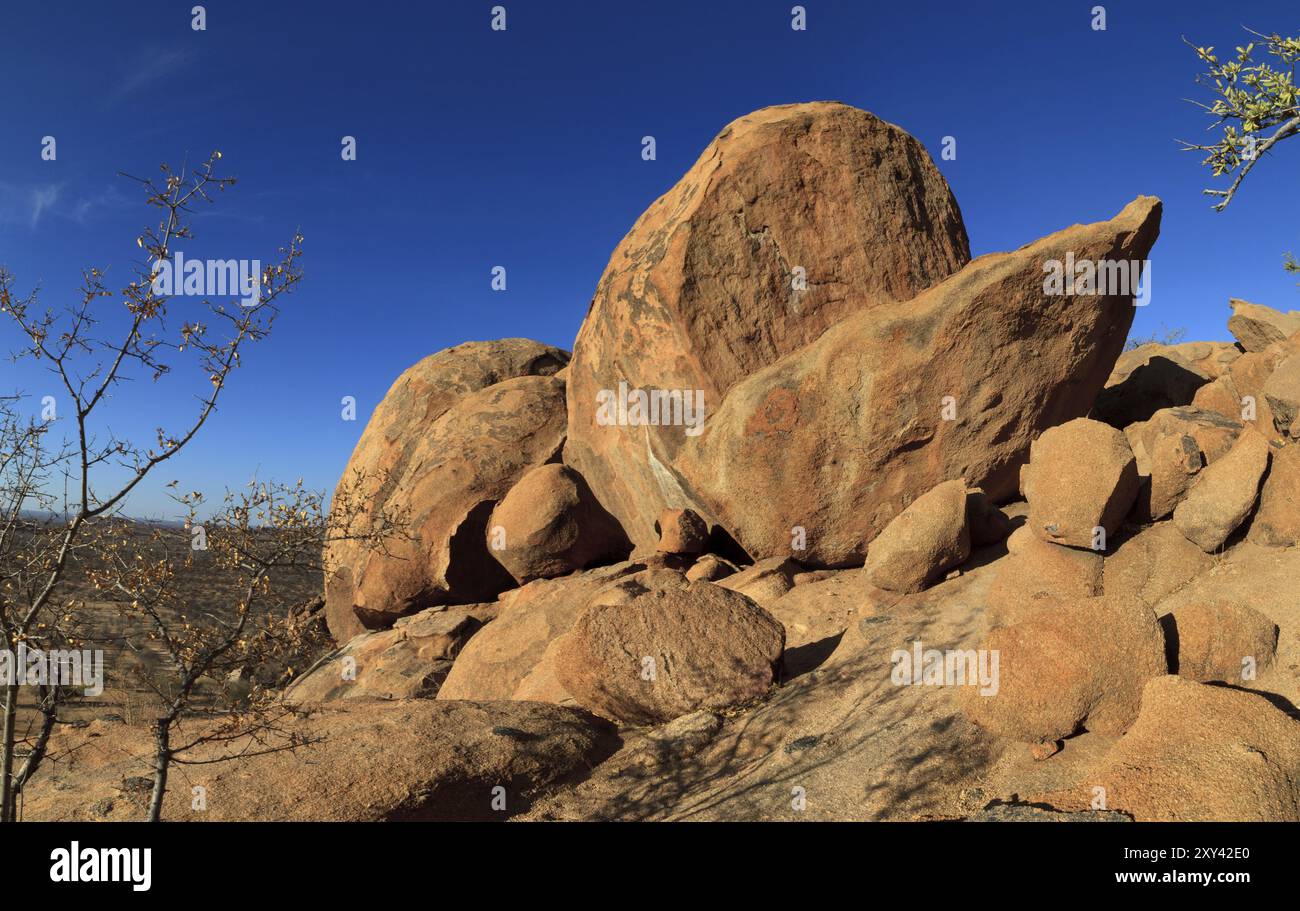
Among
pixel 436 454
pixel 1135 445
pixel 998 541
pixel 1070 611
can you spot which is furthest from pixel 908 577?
pixel 436 454

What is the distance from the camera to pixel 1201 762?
454 cm

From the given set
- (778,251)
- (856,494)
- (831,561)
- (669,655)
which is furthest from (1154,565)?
(778,251)

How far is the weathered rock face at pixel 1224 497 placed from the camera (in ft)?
23.6

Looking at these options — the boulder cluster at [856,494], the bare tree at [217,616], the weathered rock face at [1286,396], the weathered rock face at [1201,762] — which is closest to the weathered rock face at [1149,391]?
the boulder cluster at [856,494]

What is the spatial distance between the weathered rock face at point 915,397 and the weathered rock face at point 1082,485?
177 centimetres

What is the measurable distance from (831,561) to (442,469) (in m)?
8.02

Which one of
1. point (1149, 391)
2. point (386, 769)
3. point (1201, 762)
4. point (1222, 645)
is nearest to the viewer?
point (1201, 762)

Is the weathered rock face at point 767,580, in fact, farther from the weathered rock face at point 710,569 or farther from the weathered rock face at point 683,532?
the weathered rock face at point 683,532

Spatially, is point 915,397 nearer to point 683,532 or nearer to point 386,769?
point 683,532

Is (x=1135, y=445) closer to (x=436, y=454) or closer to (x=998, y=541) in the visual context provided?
(x=998, y=541)

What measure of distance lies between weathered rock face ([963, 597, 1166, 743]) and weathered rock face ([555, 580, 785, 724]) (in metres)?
2.37

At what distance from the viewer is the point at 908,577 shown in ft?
28.4
